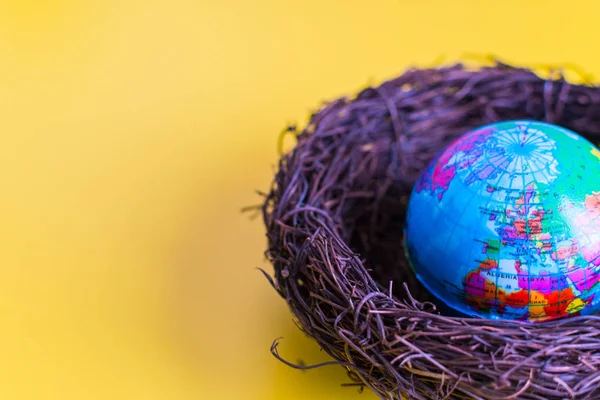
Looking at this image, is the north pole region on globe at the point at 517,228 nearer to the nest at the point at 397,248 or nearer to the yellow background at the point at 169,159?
the nest at the point at 397,248

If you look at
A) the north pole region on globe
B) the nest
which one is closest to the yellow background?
the nest

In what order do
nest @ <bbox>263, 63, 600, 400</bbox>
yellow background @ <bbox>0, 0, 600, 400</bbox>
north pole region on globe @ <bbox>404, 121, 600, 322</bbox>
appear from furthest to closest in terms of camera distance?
1. yellow background @ <bbox>0, 0, 600, 400</bbox>
2. north pole region on globe @ <bbox>404, 121, 600, 322</bbox>
3. nest @ <bbox>263, 63, 600, 400</bbox>

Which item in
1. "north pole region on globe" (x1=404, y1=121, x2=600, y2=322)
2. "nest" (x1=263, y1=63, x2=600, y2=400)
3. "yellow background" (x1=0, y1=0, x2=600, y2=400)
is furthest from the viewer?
"yellow background" (x1=0, y1=0, x2=600, y2=400)

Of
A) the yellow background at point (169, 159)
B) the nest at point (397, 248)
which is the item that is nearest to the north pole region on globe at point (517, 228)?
the nest at point (397, 248)

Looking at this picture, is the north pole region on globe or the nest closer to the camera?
the nest

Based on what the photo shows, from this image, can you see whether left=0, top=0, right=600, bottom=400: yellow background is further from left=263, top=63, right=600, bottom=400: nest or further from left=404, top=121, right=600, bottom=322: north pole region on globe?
left=404, top=121, right=600, bottom=322: north pole region on globe

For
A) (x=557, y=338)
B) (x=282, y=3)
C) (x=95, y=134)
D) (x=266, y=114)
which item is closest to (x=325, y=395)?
(x=557, y=338)
